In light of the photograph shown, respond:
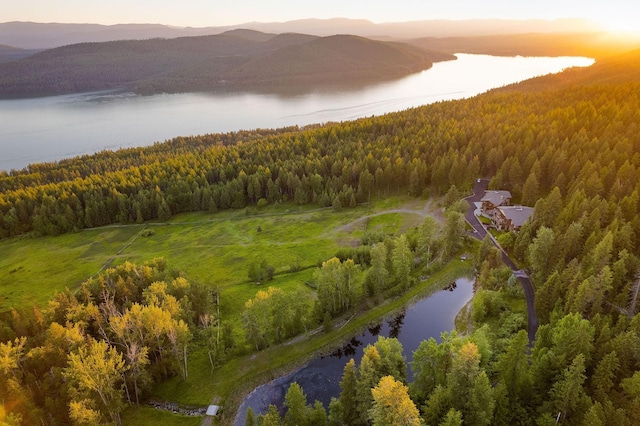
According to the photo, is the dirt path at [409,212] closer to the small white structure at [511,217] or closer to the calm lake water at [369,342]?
the small white structure at [511,217]

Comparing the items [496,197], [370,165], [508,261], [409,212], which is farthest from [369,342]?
[370,165]

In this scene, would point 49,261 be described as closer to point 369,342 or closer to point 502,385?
point 369,342

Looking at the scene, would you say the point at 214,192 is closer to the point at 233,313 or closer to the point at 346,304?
the point at 233,313

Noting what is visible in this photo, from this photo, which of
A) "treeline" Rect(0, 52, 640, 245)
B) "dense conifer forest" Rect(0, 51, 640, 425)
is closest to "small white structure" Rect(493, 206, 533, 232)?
"dense conifer forest" Rect(0, 51, 640, 425)

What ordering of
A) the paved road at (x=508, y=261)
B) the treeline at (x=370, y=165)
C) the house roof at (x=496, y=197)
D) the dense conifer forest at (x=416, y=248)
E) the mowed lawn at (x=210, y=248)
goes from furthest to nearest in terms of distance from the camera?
the treeline at (x=370, y=165), the house roof at (x=496, y=197), the mowed lawn at (x=210, y=248), the paved road at (x=508, y=261), the dense conifer forest at (x=416, y=248)

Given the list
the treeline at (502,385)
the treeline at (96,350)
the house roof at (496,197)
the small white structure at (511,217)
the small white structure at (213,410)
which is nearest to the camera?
the treeline at (502,385)

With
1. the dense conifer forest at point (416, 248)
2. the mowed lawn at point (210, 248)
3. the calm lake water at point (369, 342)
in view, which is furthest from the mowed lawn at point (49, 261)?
the calm lake water at point (369, 342)
